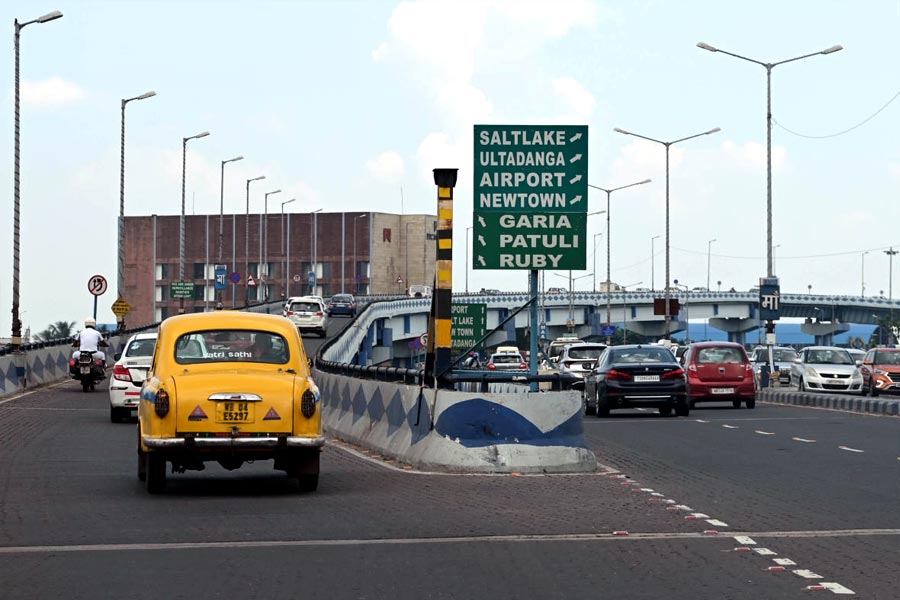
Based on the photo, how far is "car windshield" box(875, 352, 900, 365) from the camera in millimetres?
47469

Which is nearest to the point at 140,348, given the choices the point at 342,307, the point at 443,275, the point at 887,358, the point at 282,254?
the point at 443,275

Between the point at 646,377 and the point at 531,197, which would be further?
the point at 646,377

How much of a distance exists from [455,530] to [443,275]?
7952 millimetres

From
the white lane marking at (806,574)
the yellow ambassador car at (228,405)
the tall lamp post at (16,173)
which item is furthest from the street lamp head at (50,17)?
the white lane marking at (806,574)

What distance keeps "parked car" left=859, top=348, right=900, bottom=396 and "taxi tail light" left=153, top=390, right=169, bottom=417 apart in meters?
34.5

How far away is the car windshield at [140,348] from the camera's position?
29938 millimetres

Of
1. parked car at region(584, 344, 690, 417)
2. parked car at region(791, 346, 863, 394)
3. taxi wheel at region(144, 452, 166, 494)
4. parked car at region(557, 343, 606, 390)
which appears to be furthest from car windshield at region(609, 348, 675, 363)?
taxi wheel at region(144, 452, 166, 494)

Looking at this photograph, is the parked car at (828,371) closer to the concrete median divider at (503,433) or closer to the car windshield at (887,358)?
the car windshield at (887,358)

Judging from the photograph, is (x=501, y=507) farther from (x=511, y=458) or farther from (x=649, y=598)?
(x=649, y=598)

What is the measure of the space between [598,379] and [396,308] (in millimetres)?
78345

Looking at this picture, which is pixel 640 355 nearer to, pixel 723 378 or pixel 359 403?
pixel 723 378

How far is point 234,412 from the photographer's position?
50.4 ft

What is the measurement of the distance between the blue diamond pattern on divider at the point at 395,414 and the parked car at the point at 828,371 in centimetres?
2824

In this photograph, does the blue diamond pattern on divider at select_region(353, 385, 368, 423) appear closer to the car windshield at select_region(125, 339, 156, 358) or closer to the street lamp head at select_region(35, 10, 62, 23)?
the car windshield at select_region(125, 339, 156, 358)
